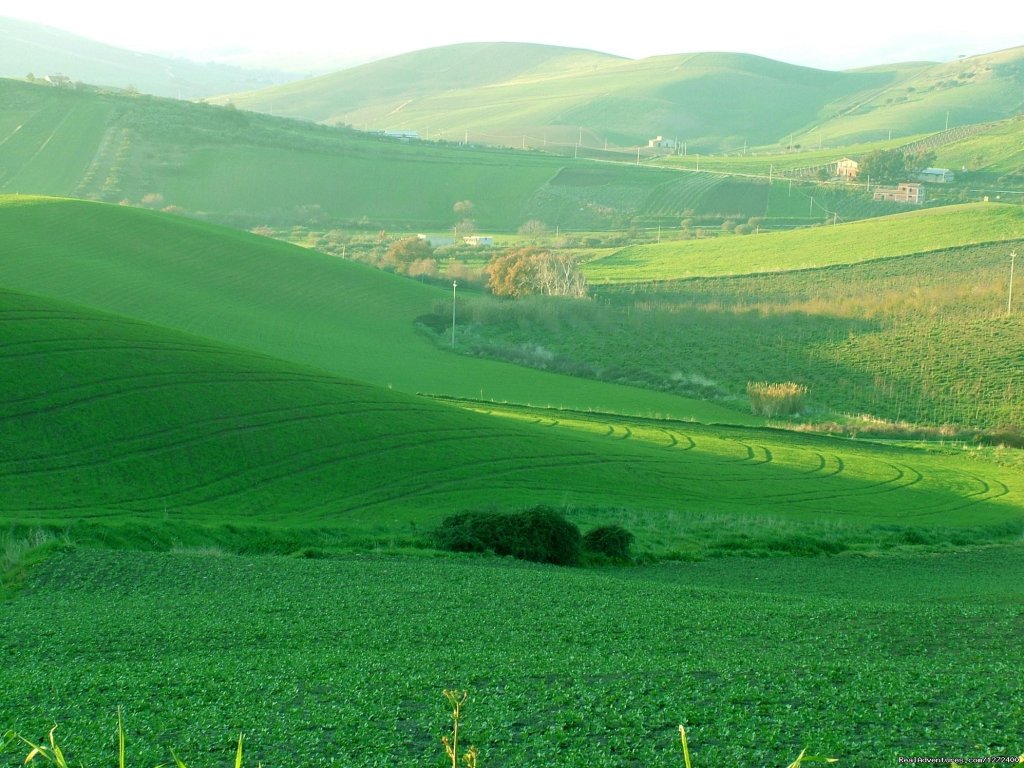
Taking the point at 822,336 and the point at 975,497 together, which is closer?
the point at 975,497

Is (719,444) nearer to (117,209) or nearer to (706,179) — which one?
(117,209)

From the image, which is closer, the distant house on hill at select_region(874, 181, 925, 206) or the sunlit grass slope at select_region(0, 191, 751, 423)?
the sunlit grass slope at select_region(0, 191, 751, 423)

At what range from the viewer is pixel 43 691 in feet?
40.2

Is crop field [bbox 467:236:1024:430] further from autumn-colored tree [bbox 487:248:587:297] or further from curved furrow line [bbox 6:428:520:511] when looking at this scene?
curved furrow line [bbox 6:428:520:511]

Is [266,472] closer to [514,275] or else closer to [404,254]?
[514,275]

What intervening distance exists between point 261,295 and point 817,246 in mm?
60624

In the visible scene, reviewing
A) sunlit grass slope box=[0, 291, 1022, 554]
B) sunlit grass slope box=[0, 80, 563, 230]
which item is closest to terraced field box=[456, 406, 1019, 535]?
sunlit grass slope box=[0, 291, 1022, 554]

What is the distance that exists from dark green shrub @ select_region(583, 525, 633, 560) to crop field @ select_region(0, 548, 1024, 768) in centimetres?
689

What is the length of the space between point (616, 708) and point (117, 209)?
91.0m

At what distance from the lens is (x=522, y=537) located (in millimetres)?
28984

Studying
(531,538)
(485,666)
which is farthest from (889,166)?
(485,666)

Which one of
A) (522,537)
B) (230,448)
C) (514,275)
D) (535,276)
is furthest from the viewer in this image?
(535,276)

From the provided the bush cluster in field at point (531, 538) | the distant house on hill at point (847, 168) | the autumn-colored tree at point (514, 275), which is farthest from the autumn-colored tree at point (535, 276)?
the distant house on hill at point (847, 168)

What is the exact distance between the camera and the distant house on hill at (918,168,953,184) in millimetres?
152375
